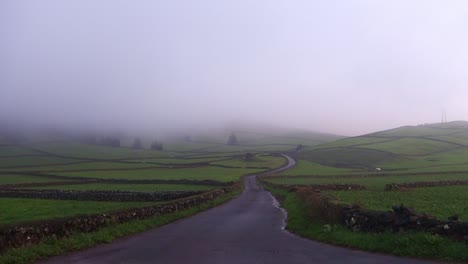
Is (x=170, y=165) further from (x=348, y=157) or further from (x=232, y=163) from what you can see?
(x=348, y=157)

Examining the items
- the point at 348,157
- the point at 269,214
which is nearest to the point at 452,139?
the point at 348,157

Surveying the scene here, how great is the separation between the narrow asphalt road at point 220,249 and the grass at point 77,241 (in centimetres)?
65

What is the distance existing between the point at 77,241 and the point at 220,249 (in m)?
6.45

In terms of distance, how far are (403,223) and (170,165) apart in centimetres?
9846

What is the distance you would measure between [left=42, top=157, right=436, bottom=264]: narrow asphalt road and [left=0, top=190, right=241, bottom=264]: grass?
2.12ft

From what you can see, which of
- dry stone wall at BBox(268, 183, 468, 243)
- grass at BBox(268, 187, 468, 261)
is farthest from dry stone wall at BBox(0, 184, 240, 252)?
dry stone wall at BBox(268, 183, 468, 243)

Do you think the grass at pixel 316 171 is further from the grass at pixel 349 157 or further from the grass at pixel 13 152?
the grass at pixel 13 152

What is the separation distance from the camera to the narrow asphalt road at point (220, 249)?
1702cm

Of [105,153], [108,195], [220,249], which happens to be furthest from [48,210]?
[105,153]

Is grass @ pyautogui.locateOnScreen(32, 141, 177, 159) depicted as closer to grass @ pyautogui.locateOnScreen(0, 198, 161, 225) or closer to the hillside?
the hillside

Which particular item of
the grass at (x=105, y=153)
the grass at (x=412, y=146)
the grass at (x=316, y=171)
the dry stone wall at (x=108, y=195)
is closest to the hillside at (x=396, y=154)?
the grass at (x=412, y=146)

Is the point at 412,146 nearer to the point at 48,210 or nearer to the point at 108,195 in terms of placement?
the point at 108,195

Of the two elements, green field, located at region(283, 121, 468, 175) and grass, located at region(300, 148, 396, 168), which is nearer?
green field, located at region(283, 121, 468, 175)

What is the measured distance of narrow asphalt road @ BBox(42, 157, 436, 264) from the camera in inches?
670
